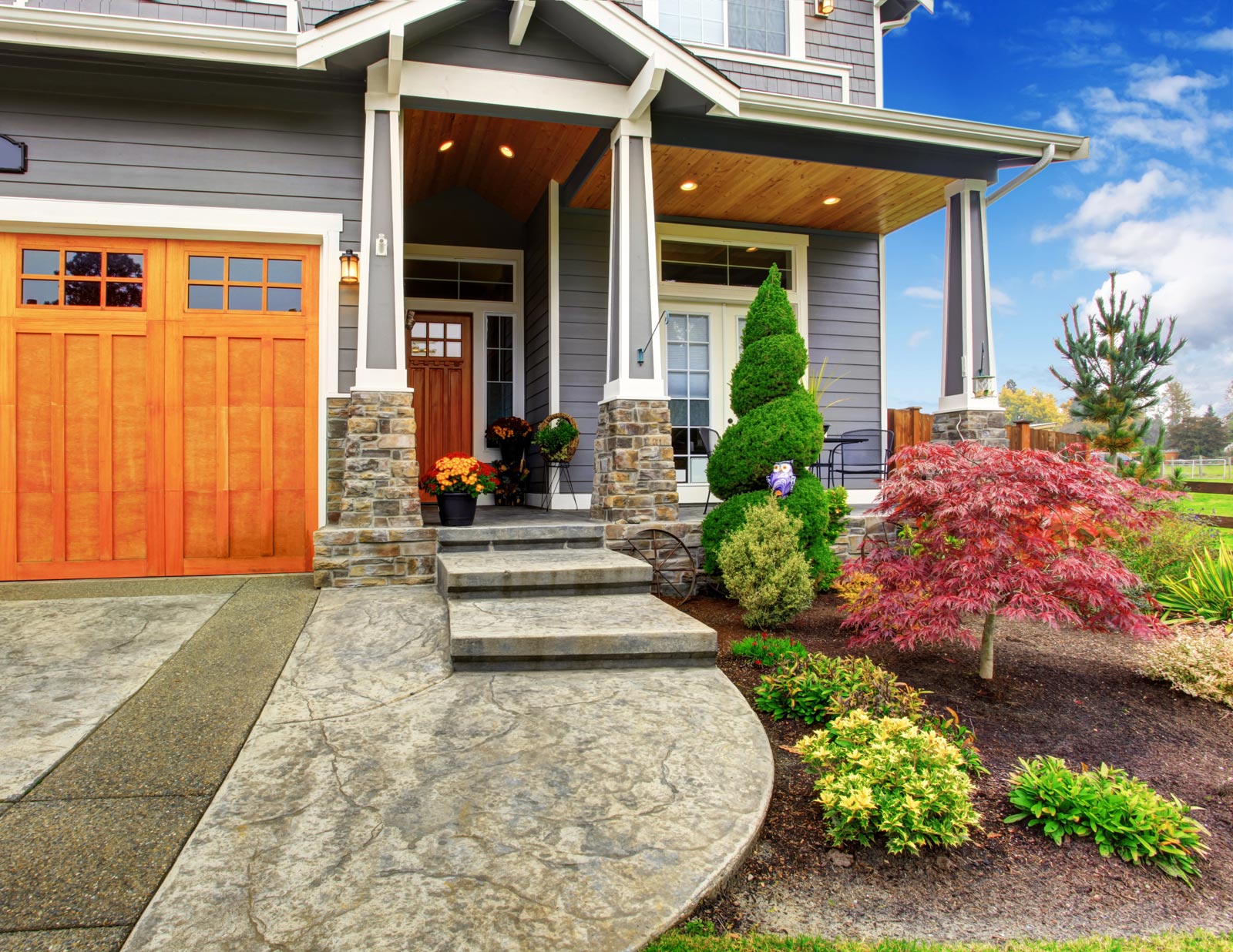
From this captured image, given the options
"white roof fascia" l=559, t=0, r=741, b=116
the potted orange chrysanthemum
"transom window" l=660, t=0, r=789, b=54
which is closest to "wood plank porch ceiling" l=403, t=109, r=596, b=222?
"white roof fascia" l=559, t=0, r=741, b=116

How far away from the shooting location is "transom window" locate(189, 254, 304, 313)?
5137 mm

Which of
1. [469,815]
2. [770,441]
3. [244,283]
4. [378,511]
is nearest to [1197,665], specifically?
[770,441]

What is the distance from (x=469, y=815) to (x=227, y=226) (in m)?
4.70

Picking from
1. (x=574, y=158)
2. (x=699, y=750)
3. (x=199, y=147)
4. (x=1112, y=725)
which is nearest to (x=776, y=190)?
(x=574, y=158)

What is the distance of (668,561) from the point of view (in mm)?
5078

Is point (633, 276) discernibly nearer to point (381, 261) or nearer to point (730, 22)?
point (381, 261)

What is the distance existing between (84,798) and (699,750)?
6.11 ft

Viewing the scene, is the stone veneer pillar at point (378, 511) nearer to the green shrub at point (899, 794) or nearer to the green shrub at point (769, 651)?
the green shrub at point (769, 651)

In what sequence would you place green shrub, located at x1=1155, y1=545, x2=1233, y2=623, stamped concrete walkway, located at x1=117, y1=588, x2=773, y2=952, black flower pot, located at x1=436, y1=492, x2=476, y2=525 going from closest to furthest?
stamped concrete walkway, located at x1=117, y1=588, x2=773, y2=952, green shrub, located at x1=1155, y1=545, x2=1233, y2=623, black flower pot, located at x1=436, y1=492, x2=476, y2=525

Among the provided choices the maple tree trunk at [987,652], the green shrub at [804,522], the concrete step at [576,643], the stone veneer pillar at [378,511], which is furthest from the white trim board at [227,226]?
the maple tree trunk at [987,652]

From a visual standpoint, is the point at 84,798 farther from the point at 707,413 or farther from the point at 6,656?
the point at 707,413

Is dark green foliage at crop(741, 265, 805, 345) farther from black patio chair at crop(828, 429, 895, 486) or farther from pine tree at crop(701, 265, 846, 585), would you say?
black patio chair at crop(828, 429, 895, 486)

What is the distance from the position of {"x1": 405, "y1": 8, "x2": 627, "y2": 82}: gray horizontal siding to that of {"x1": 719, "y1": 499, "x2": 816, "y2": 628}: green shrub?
141 inches

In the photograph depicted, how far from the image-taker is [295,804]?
6.72ft
